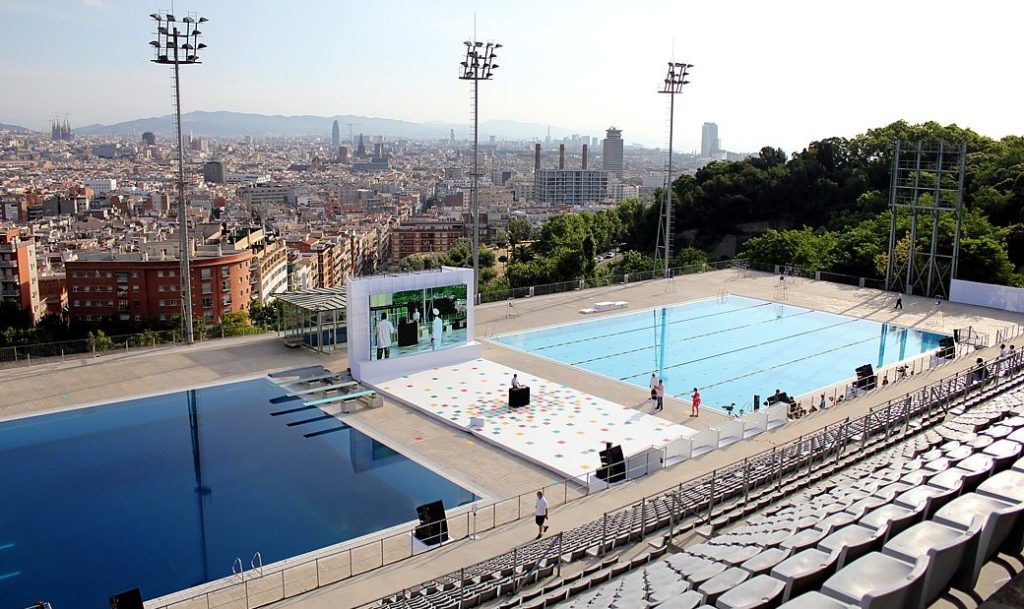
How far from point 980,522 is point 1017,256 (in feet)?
121

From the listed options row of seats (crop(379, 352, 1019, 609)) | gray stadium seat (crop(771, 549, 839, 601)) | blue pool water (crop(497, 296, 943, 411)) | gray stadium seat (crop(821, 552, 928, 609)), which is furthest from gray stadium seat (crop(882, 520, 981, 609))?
blue pool water (crop(497, 296, 943, 411))

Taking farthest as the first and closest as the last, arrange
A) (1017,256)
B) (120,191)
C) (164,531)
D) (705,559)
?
(120,191) < (1017,256) < (164,531) < (705,559)

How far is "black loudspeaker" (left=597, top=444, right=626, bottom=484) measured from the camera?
14.9 m

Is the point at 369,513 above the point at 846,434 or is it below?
below

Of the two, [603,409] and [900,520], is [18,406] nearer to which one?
[603,409]

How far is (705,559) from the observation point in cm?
880

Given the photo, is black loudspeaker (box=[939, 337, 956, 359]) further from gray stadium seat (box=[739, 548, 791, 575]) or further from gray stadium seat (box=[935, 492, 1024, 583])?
gray stadium seat (box=[739, 548, 791, 575])

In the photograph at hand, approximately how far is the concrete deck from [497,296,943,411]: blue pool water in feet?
3.52

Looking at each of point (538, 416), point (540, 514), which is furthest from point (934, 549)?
point (538, 416)

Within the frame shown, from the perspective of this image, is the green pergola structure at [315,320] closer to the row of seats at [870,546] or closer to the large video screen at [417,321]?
the large video screen at [417,321]

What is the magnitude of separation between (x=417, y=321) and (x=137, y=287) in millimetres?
42894

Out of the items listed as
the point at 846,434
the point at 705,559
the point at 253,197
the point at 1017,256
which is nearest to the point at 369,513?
the point at 705,559

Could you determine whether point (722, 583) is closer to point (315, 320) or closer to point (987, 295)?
point (315, 320)

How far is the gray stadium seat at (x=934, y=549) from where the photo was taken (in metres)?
6.15
